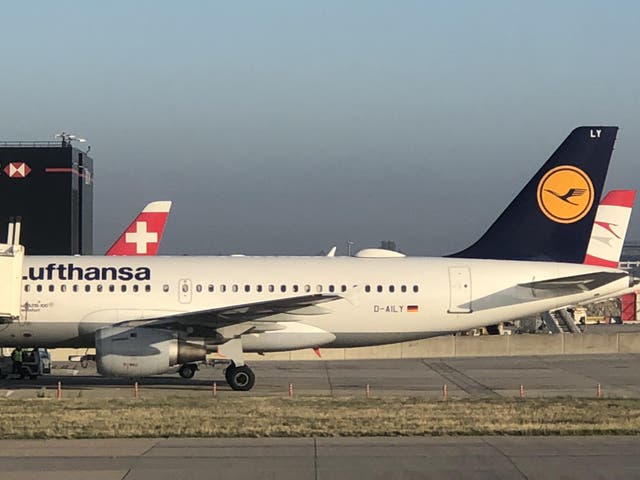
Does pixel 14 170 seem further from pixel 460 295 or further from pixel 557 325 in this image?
pixel 557 325

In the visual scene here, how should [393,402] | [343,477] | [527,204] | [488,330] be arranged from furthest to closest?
[488,330] → [527,204] → [393,402] → [343,477]

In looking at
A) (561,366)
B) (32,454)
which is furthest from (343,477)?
(561,366)

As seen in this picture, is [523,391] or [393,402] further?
[523,391]

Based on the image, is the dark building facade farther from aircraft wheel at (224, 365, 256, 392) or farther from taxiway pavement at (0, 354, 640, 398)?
aircraft wheel at (224, 365, 256, 392)

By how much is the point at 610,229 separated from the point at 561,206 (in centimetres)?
725

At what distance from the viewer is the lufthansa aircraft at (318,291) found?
3075 centimetres

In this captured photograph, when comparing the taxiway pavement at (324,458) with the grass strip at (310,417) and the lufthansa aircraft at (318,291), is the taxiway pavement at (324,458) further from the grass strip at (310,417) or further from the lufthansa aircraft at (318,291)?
the lufthansa aircraft at (318,291)

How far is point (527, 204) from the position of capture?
1356 inches

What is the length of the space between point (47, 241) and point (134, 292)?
1282 centimetres

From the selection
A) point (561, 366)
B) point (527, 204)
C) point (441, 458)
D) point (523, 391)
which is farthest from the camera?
point (561, 366)

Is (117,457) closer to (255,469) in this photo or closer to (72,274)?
(255,469)

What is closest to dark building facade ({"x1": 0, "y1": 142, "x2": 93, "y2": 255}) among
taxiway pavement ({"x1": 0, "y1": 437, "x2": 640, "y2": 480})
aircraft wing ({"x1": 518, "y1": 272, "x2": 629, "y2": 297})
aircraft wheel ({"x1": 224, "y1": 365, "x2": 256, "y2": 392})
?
aircraft wheel ({"x1": 224, "y1": 365, "x2": 256, "y2": 392})

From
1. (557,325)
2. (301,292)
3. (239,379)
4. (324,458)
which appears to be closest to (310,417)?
(324,458)

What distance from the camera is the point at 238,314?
30.4 metres
